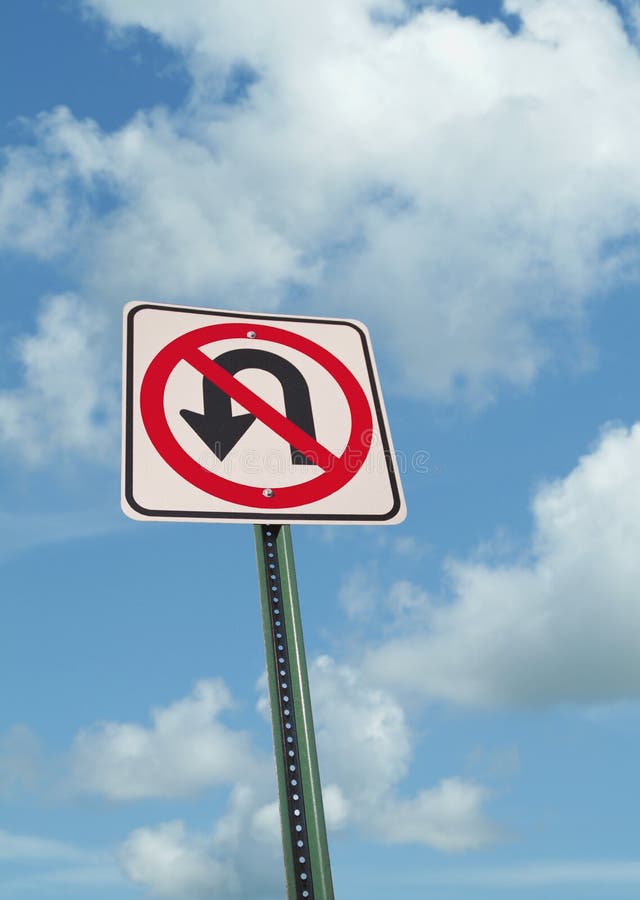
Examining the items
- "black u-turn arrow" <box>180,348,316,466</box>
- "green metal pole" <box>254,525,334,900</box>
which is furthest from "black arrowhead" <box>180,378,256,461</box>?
"green metal pole" <box>254,525,334,900</box>

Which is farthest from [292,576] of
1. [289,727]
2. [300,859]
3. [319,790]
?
[300,859]

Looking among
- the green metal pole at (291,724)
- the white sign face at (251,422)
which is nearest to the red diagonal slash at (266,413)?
the white sign face at (251,422)

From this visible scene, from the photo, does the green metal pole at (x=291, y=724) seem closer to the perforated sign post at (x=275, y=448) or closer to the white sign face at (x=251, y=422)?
the perforated sign post at (x=275, y=448)

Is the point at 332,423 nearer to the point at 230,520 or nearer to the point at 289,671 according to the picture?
the point at 230,520

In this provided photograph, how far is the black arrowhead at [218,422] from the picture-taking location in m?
2.47

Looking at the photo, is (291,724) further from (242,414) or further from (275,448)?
(242,414)

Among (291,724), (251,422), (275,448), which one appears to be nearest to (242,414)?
(251,422)

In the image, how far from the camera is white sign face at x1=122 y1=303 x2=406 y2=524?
238cm

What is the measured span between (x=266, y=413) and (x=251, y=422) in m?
0.07

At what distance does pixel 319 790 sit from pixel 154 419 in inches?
47.2

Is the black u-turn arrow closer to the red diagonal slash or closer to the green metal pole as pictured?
the red diagonal slash

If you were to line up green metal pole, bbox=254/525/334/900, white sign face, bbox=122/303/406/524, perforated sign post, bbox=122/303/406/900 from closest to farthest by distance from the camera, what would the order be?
green metal pole, bbox=254/525/334/900 < perforated sign post, bbox=122/303/406/900 < white sign face, bbox=122/303/406/524

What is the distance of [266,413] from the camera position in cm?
258

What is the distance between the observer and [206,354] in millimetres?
2707
